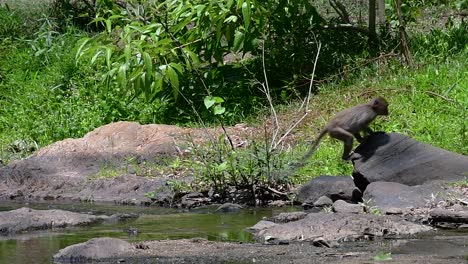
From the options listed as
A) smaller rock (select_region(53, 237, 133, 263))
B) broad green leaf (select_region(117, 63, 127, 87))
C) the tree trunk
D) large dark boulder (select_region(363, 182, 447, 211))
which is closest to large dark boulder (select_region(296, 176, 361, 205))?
large dark boulder (select_region(363, 182, 447, 211))

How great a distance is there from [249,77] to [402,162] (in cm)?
488

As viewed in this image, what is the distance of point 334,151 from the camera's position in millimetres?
10734

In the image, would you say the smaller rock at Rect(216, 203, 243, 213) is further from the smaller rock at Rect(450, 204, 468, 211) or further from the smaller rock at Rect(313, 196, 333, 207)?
the smaller rock at Rect(450, 204, 468, 211)

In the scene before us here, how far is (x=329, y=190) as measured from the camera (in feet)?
29.4

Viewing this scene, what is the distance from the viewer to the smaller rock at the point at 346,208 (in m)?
7.94

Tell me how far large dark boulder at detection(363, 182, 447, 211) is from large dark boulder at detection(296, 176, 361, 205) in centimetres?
37

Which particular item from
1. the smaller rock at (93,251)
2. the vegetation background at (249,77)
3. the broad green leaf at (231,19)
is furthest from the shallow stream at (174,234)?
the broad green leaf at (231,19)

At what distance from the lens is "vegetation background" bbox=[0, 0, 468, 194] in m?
11.1

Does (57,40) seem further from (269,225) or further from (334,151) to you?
(269,225)

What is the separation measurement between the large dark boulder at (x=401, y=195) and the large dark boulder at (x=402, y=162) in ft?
→ 0.86

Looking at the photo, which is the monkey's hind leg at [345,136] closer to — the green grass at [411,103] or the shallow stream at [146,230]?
the shallow stream at [146,230]

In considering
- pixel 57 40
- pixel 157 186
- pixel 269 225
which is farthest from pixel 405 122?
pixel 57 40

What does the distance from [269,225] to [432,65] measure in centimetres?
596

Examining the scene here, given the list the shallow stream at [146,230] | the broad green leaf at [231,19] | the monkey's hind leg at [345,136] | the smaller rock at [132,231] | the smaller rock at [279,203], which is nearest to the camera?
the shallow stream at [146,230]
